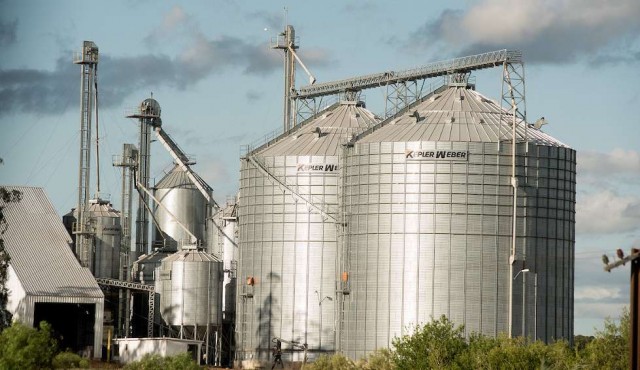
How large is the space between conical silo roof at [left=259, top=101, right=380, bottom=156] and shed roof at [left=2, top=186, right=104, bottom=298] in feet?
63.9

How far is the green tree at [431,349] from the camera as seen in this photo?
95.8m

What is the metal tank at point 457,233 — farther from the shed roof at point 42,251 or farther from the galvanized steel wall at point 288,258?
the shed roof at point 42,251

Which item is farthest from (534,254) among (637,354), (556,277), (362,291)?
(637,354)

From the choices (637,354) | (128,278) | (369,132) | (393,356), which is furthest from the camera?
(128,278)

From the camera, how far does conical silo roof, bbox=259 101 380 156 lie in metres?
130

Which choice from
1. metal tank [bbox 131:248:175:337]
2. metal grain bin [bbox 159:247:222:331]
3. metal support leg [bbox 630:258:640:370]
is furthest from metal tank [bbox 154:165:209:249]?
metal support leg [bbox 630:258:640:370]

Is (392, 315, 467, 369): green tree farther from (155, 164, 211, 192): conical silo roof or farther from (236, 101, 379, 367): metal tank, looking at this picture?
(155, 164, 211, 192): conical silo roof

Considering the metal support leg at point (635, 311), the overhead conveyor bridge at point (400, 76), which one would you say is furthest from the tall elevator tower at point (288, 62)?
the metal support leg at point (635, 311)

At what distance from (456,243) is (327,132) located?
24.4m

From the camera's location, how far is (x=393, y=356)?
4001 inches

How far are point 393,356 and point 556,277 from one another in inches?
769

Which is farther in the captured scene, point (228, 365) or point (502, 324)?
point (228, 365)

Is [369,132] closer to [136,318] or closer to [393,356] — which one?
[393,356]

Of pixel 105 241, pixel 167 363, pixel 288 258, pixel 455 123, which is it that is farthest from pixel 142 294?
pixel 167 363
